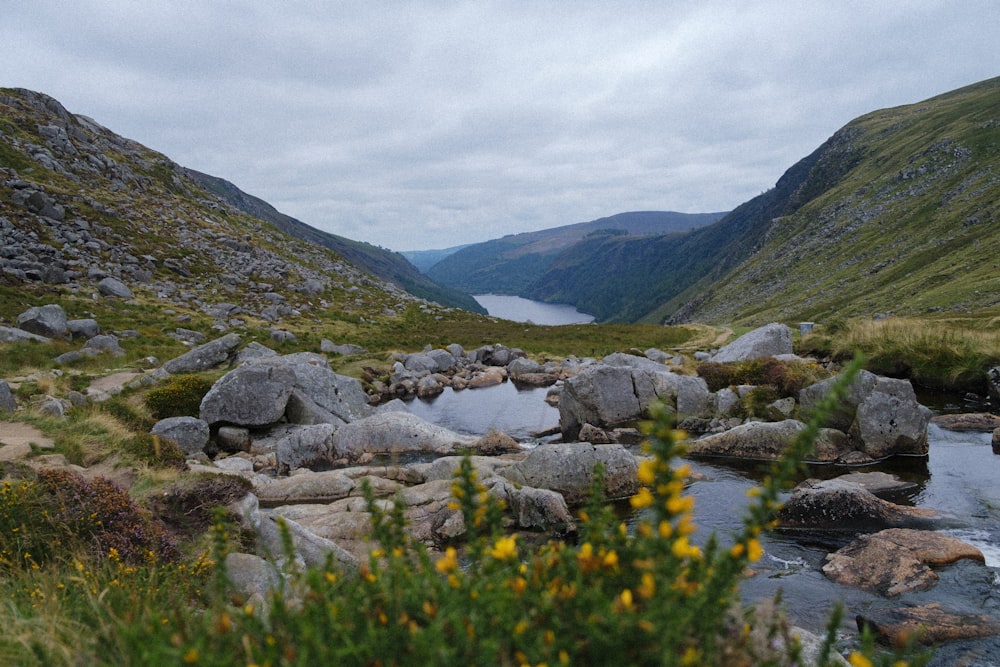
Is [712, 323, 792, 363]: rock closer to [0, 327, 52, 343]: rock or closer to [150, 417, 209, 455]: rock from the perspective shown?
[150, 417, 209, 455]: rock

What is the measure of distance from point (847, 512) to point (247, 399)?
23160mm

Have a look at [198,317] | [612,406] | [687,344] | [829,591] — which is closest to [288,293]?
[198,317]

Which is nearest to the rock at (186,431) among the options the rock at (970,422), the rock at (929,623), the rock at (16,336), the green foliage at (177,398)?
the green foliage at (177,398)

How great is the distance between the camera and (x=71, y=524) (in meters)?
8.48

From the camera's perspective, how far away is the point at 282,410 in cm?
2534

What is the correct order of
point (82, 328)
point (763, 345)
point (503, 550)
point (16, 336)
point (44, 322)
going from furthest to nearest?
point (763, 345), point (82, 328), point (44, 322), point (16, 336), point (503, 550)

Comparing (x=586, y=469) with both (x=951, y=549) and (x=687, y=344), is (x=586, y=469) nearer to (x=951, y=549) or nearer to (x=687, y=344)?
(x=951, y=549)

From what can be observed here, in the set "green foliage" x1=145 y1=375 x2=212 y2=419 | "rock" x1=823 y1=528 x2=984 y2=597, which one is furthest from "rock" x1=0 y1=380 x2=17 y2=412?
"rock" x1=823 y1=528 x2=984 y2=597

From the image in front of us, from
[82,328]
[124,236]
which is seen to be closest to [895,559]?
[82,328]

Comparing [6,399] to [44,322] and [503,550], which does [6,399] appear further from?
[503,550]

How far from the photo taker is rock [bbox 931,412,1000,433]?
70.5 ft

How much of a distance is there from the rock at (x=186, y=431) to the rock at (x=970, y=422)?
3030cm

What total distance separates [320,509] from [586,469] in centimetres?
846

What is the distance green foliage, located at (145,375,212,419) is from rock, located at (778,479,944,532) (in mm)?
24095
